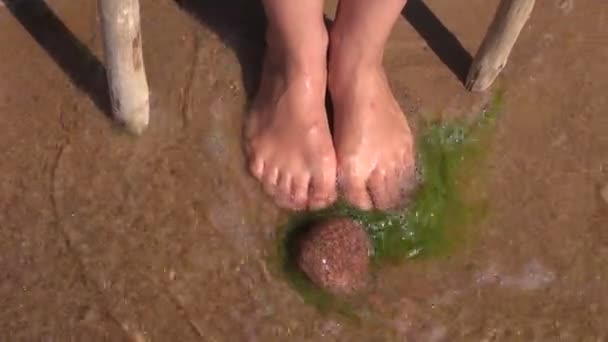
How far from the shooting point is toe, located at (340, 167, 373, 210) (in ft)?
5.56

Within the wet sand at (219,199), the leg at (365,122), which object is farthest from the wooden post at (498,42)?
the leg at (365,122)

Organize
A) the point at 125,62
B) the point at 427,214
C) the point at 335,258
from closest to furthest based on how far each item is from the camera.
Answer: the point at 125,62 < the point at 335,258 < the point at 427,214

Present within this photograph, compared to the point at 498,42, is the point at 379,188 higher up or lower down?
lower down

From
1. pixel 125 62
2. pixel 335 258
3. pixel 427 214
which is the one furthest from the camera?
pixel 427 214

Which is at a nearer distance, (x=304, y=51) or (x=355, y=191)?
(x=304, y=51)

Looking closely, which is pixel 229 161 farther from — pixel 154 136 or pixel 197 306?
pixel 197 306

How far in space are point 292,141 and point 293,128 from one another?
0.09ft

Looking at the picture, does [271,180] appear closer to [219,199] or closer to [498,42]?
[219,199]

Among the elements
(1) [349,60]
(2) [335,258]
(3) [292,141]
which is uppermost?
(1) [349,60]

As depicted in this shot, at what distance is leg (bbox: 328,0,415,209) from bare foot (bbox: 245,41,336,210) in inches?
1.5

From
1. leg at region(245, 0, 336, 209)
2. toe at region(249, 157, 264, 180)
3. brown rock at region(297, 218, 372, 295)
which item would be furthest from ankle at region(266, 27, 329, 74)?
brown rock at region(297, 218, 372, 295)

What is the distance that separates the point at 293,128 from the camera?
167 centimetres

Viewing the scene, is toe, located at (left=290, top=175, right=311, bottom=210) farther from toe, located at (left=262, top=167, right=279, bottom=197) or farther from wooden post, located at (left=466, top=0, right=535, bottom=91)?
wooden post, located at (left=466, top=0, right=535, bottom=91)

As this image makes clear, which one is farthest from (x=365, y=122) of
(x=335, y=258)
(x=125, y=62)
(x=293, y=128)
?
(x=125, y=62)
